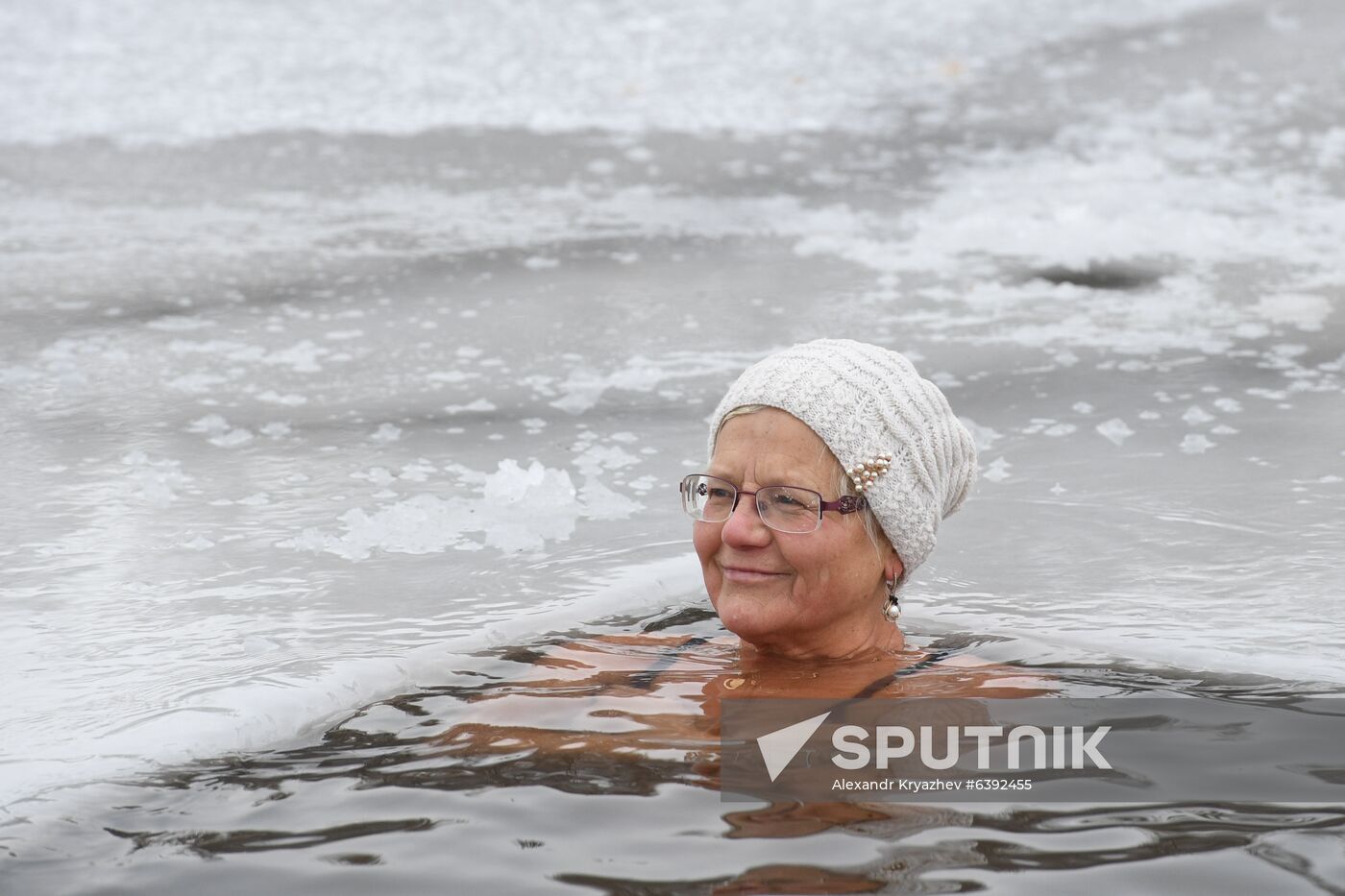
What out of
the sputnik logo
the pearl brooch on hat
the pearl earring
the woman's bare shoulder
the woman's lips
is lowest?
the sputnik logo

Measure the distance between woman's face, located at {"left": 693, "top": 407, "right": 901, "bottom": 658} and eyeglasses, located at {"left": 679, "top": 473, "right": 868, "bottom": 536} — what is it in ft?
0.05

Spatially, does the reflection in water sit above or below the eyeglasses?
below

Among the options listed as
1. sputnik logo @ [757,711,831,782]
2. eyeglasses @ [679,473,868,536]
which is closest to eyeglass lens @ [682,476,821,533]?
eyeglasses @ [679,473,868,536]

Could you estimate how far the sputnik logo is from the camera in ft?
9.84

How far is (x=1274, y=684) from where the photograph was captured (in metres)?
3.41

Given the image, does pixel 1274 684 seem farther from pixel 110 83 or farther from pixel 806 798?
pixel 110 83

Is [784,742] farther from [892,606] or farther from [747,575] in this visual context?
[892,606]

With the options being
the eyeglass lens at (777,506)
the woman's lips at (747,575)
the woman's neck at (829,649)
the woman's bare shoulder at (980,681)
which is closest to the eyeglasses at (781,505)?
the eyeglass lens at (777,506)

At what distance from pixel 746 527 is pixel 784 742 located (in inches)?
17.1

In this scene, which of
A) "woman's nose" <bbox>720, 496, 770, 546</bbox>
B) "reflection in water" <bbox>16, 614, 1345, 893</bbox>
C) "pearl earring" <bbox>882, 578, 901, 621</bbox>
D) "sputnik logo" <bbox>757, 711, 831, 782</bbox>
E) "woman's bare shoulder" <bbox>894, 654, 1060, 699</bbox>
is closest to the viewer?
"reflection in water" <bbox>16, 614, 1345, 893</bbox>

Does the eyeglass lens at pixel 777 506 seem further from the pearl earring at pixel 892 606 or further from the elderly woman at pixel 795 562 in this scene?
the pearl earring at pixel 892 606

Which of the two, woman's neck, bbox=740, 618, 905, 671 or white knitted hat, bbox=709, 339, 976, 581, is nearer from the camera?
white knitted hat, bbox=709, 339, 976, 581

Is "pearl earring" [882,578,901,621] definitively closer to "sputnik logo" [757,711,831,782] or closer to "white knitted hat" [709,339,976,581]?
"white knitted hat" [709,339,976,581]

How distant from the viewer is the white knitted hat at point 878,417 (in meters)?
3.22
